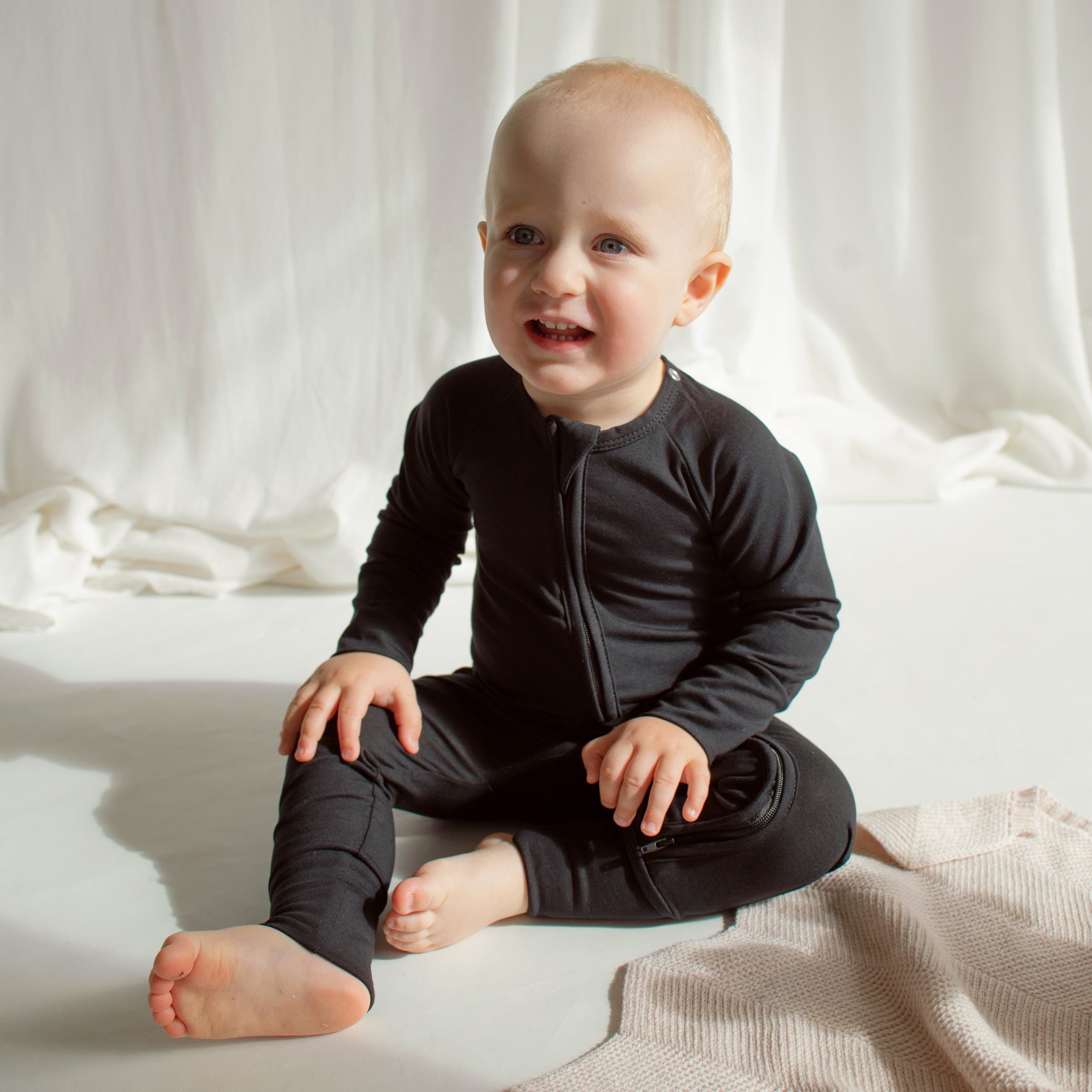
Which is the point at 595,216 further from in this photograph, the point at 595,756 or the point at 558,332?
the point at 595,756

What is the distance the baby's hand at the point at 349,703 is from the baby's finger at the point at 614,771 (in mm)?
173

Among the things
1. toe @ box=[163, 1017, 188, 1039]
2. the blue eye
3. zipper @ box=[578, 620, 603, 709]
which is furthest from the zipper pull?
the blue eye

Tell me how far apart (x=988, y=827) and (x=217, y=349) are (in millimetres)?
1053

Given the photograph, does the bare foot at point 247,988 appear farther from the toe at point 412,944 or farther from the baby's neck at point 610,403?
the baby's neck at point 610,403

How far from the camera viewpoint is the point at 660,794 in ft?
2.63

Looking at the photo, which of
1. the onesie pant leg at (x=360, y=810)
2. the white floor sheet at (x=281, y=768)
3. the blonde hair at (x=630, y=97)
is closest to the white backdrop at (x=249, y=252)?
the white floor sheet at (x=281, y=768)

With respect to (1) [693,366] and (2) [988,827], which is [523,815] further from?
(1) [693,366]

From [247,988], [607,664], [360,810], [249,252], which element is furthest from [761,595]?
[249,252]

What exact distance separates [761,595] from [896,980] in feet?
0.94

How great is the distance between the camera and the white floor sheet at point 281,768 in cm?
74

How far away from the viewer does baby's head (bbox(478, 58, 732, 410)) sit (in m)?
0.77

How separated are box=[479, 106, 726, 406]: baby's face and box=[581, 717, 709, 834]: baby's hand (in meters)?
0.25

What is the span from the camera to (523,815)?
98 cm

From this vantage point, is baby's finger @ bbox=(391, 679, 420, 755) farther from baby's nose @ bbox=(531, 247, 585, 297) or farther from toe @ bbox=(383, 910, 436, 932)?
baby's nose @ bbox=(531, 247, 585, 297)
